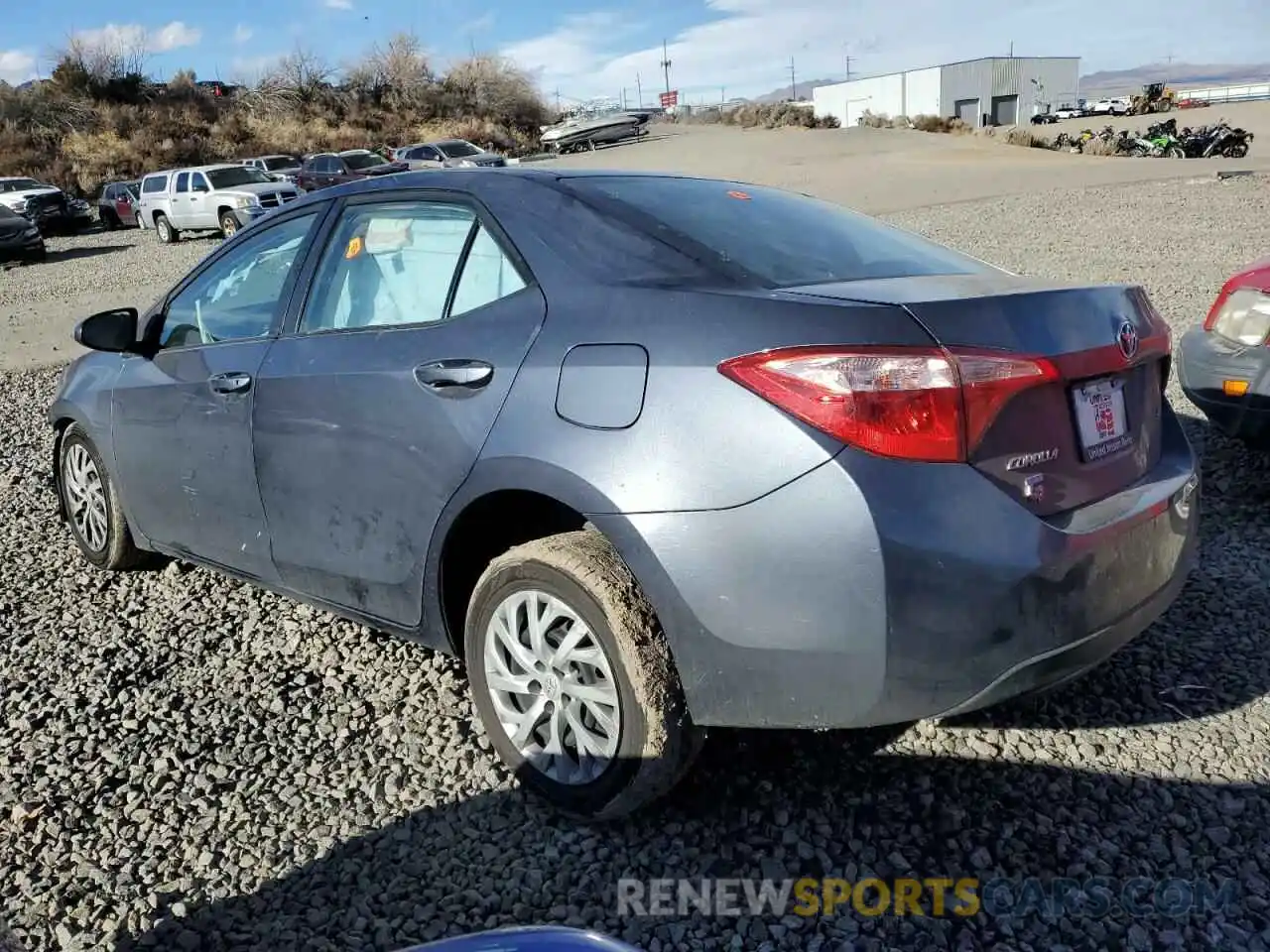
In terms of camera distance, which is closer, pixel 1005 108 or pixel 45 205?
pixel 45 205

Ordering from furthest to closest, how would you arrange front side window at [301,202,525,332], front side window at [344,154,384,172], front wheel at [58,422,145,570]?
front side window at [344,154,384,172], front wheel at [58,422,145,570], front side window at [301,202,525,332]

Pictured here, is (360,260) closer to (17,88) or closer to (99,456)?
(99,456)

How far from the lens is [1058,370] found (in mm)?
2318

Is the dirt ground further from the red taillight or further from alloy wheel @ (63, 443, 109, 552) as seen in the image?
the red taillight

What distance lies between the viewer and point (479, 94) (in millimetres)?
61938

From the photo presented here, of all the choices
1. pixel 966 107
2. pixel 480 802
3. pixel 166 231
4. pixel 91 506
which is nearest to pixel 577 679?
pixel 480 802

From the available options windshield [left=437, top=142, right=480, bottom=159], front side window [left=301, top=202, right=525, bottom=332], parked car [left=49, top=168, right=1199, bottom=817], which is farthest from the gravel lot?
windshield [left=437, top=142, right=480, bottom=159]

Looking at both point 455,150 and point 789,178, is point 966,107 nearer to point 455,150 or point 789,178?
point 789,178

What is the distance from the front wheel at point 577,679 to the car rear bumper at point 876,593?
10cm

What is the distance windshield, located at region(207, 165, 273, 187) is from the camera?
995 inches

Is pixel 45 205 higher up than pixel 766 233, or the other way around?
pixel 766 233

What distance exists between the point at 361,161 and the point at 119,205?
8.52m

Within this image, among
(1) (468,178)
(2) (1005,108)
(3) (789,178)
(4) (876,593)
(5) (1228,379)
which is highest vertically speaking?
(1) (468,178)

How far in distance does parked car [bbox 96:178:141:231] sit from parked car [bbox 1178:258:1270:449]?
31949mm
